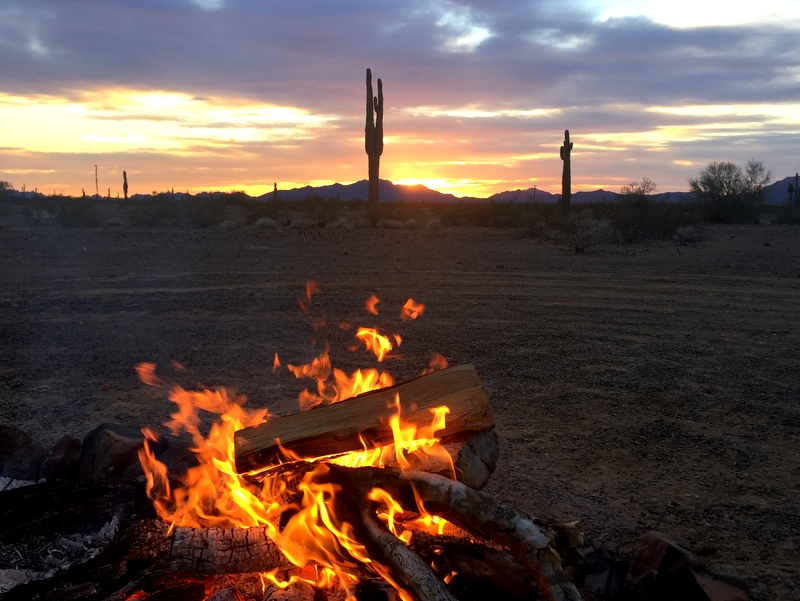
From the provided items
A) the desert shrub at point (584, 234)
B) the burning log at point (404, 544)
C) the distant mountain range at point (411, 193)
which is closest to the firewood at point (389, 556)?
the burning log at point (404, 544)

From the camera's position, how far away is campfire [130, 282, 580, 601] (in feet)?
8.91

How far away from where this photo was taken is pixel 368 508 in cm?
297

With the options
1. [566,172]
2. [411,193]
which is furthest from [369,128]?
A: [411,193]

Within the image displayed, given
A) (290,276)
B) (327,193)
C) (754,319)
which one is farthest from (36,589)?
(327,193)

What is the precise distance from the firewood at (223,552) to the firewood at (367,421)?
0.35 meters

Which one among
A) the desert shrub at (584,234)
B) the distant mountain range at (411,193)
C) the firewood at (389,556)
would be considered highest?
the distant mountain range at (411,193)

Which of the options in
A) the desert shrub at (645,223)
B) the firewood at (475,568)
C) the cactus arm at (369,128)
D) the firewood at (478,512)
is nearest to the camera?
the firewood at (478,512)

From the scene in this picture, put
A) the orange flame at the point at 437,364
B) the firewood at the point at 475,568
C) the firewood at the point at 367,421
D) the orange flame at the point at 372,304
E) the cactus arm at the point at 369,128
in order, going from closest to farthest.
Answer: the firewood at the point at 475,568
the firewood at the point at 367,421
the orange flame at the point at 437,364
the orange flame at the point at 372,304
the cactus arm at the point at 369,128

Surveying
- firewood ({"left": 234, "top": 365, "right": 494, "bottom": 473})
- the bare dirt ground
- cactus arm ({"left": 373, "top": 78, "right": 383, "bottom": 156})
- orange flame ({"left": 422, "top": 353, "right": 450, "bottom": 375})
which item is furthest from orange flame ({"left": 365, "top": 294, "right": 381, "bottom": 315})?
cactus arm ({"left": 373, "top": 78, "right": 383, "bottom": 156})

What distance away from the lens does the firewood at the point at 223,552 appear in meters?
2.78

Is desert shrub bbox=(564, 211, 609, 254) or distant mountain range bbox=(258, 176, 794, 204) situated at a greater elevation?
distant mountain range bbox=(258, 176, 794, 204)

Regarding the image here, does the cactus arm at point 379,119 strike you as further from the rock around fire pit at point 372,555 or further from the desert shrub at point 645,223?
the rock around fire pit at point 372,555

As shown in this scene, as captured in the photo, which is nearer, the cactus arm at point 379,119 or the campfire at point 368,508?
the campfire at point 368,508

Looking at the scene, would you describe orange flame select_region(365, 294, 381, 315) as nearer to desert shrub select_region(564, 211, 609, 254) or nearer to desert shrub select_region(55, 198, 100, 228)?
desert shrub select_region(564, 211, 609, 254)
